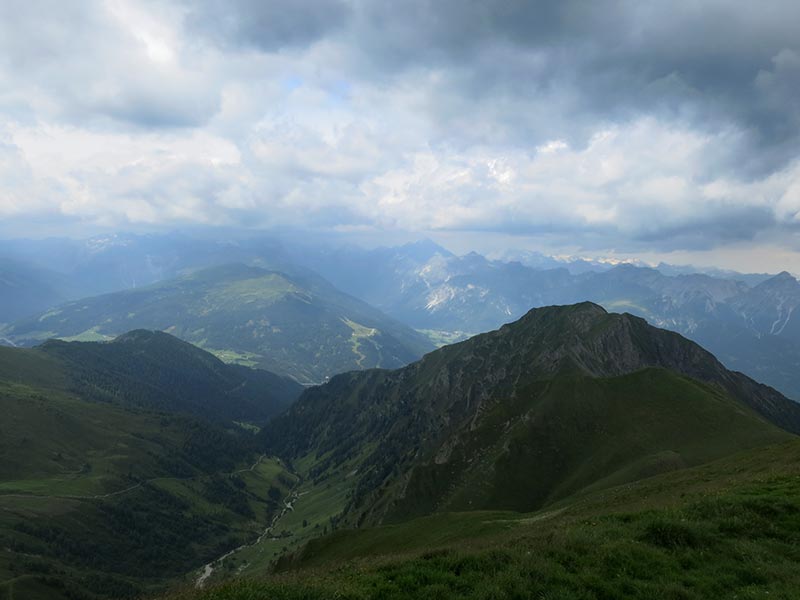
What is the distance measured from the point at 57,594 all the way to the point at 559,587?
168939 millimetres

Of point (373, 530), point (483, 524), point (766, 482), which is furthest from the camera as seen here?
point (373, 530)

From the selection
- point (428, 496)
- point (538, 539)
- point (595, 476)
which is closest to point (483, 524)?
point (538, 539)

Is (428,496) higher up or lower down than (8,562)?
higher up

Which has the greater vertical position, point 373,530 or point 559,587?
point 559,587

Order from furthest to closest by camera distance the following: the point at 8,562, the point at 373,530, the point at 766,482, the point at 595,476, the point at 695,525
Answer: the point at 8,562 → the point at 595,476 → the point at 373,530 → the point at 766,482 → the point at 695,525

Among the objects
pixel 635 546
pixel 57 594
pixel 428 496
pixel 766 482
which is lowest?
pixel 57 594

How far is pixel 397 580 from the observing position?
19859 mm

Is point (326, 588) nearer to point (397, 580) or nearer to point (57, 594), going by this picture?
point (397, 580)

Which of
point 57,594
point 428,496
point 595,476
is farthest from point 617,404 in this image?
point 57,594

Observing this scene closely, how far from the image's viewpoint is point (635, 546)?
72.6 feet

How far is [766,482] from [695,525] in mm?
17485

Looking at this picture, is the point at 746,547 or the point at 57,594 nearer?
the point at 746,547

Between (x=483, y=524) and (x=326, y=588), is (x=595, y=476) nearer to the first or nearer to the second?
(x=483, y=524)

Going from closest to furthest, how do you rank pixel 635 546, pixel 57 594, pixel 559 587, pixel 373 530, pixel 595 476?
pixel 559 587, pixel 635 546, pixel 373 530, pixel 595 476, pixel 57 594
